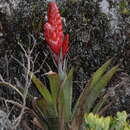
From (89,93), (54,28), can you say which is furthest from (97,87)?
(54,28)

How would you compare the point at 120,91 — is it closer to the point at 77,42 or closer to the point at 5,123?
the point at 77,42

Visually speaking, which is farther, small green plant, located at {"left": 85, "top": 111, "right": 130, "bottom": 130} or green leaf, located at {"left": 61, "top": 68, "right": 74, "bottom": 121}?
green leaf, located at {"left": 61, "top": 68, "right": 74, "bottom": 121}

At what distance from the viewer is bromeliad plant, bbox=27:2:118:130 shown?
3305 mm

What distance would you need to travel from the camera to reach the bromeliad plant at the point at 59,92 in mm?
3305

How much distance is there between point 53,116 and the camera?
3.40 meters

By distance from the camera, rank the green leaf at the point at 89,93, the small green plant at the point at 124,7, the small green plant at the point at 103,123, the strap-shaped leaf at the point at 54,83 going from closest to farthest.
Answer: the small green plant at the point at 103,123
the strap-shaped leaf at the point at 54,83
the green leaf at the point at 89,93
the small green plant at the point at 124,7

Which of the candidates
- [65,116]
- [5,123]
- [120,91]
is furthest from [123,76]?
[5,123]

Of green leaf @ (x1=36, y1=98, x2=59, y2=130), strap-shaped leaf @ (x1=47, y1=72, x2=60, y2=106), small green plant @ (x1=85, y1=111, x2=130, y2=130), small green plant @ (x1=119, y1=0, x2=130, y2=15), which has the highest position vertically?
small green plant @ (x1=119, y1=0, x2=130, y2=15)

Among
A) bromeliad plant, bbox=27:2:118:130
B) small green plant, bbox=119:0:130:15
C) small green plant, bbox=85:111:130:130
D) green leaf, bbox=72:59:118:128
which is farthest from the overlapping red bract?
small green plant, bbox=85:111:130:130

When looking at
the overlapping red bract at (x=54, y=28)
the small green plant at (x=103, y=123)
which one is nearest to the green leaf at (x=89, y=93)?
the overlapping red bract at (x=54, y=28)

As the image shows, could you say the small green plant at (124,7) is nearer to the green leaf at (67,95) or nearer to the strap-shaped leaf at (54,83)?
the green leaf at (67,95)

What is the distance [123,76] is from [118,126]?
1.91 metres

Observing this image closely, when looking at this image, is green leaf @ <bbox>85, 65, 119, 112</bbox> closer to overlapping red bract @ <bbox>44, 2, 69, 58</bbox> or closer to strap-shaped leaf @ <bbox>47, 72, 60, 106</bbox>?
strap-shaped leaf @ <bbox>47, 72, 60, 106</bbox>

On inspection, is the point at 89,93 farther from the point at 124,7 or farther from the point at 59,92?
the point at 124,7
